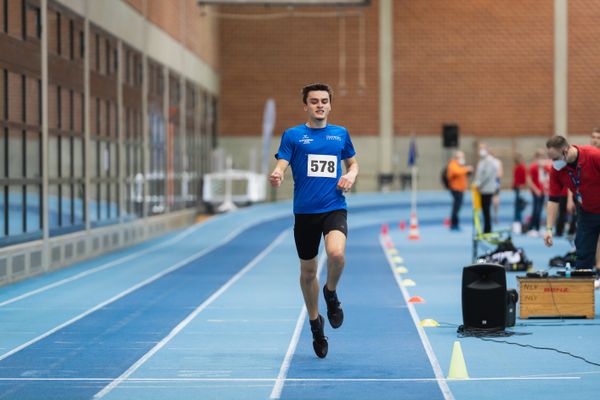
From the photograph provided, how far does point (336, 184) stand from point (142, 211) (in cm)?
1894

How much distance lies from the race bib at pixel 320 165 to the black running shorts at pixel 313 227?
0.96 ft

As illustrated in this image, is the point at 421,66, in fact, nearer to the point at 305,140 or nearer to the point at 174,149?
the point at 174,149

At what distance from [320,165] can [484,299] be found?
8.15 ft

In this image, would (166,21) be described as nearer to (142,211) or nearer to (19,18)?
(142,211)

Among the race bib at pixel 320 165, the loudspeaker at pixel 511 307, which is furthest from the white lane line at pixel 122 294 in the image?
the loudspeaker at pixel 511 307

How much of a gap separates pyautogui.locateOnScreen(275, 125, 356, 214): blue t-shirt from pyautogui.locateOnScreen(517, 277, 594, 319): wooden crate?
3.39 meters

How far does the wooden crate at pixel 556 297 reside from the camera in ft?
38.7

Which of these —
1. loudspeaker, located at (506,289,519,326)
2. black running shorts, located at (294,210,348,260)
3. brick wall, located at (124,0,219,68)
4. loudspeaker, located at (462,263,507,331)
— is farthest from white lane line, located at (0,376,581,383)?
brick wall, located at (124,0,219,68)

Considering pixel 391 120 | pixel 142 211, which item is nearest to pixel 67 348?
→ pixel 142 211

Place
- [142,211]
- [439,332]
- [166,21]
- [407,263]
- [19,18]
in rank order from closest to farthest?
1. [439,332]
2. [19,18]
3. [407,263]
4. [142,211]
5. [166,21]

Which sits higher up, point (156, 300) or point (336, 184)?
point (336, 184)

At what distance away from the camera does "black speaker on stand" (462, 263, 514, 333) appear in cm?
1070

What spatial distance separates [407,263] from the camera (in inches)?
787

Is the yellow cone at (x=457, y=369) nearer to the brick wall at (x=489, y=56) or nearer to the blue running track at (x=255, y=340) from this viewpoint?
the blue running track at (x=255, y=340)
